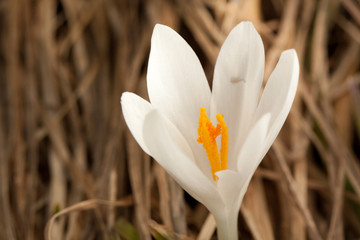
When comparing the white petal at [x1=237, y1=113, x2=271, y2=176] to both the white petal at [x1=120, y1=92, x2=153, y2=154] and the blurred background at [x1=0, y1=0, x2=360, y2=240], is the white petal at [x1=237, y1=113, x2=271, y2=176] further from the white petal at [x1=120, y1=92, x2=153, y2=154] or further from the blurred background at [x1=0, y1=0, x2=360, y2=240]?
the blurred background at [x1=0, y1=0, x2=360, y2=240]

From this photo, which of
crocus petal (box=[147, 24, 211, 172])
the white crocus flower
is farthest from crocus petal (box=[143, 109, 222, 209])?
crocus petal (box=[147, 24, 211, 172])

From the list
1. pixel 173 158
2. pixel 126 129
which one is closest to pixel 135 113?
pixel 173 158

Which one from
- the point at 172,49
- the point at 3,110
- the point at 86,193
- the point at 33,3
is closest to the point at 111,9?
the point at 33,3

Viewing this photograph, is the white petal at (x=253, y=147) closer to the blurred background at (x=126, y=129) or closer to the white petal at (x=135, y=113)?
the white petal at (x=135, y=113)

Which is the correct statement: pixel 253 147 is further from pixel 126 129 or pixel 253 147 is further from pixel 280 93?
pixel 126 129

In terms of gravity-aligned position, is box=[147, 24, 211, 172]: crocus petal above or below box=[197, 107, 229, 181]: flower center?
above

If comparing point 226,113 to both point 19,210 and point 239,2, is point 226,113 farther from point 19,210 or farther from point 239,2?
point 239,2
